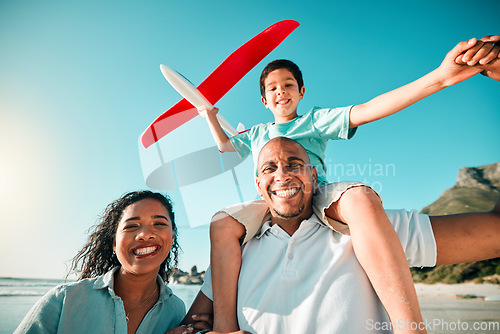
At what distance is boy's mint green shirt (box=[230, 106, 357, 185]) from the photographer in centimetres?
Answer: 252

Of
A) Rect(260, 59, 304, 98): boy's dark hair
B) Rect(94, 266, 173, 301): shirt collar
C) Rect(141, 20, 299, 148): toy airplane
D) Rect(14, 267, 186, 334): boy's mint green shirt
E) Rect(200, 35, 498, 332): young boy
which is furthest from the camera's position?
Rect(141, 20, 299, 148): toy airplane

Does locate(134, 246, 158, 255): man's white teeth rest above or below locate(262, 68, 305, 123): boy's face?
below

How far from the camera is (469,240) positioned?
2.14 m

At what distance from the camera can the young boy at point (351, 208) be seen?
1.66 meters

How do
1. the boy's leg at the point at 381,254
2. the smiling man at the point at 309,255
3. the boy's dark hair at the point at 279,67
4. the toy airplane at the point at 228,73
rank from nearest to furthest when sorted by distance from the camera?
the boy's leg at the point at 381,254 < the smiling man at the point at 309,255 < the boy's dark hair at the point at 279,67 < the toy airplane at the point at 228,73

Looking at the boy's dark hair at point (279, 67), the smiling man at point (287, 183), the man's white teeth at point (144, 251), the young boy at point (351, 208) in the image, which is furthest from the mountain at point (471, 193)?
the man's white teeth at point (144, 251)

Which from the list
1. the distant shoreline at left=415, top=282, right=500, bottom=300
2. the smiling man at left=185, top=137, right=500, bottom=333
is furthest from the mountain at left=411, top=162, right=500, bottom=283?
the smiling man at left=185, top=137, right=500, bottom=333

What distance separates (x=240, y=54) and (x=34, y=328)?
491cm

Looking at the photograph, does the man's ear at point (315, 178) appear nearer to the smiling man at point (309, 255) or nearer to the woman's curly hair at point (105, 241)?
the smiling man at point (309, 255)

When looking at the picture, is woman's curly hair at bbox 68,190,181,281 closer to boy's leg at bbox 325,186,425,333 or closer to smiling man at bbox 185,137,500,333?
smiling man at bbox 185,137,500,333

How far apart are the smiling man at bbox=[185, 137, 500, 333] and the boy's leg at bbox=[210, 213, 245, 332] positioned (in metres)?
0.07

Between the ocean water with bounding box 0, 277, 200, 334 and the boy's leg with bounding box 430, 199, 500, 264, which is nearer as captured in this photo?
the boy's leg with bounding box 430, 199, 500, 264

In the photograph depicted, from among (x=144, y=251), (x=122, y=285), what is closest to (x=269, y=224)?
(x=144, y=251)

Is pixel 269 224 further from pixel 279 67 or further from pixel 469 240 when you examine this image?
pixel 279 67
